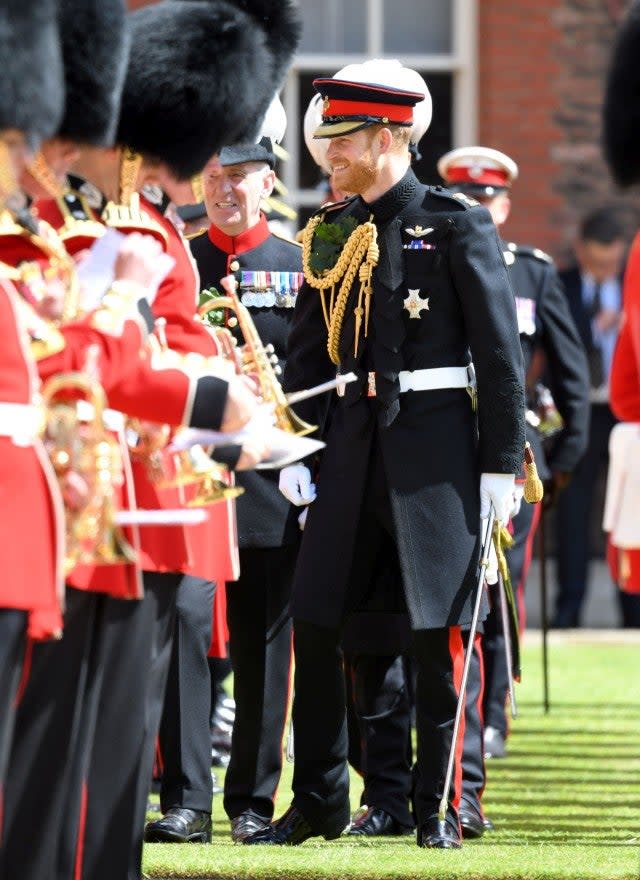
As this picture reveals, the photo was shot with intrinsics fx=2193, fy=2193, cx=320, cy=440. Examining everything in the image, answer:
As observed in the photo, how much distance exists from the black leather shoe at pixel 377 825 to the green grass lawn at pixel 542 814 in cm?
12

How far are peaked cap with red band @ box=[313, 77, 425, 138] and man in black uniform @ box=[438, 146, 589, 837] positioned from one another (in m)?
1.88

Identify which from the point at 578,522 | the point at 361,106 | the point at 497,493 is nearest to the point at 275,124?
the point at 361,106

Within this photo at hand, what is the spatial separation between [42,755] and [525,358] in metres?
3.70

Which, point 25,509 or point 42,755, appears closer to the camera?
point 25,509

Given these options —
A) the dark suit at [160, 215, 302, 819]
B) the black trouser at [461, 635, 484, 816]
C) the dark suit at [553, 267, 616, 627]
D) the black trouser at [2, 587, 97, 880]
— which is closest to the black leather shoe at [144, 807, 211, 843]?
the dark suit at [160, 215, 302, 819]

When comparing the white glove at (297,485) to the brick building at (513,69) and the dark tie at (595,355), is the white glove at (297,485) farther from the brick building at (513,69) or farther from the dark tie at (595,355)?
the brick building at (513,69)

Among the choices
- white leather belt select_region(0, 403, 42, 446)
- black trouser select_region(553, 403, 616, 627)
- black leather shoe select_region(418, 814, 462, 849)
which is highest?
white leather belt select_region(0, 403, 42, 446)

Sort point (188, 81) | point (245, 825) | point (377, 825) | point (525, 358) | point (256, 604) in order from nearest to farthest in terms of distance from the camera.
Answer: point (188, 81)
point (245, 825)
point (377, 825)
point (256, 604)
point (525, 358)

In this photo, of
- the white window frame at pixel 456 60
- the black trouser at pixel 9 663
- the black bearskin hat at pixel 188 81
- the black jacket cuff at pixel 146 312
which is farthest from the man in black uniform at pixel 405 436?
the white window frame at pixel 456 60

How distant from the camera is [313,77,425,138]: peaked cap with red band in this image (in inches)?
233

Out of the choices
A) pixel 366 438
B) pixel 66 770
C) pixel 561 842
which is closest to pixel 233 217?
pixel 366 438

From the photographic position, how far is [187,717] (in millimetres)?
6156

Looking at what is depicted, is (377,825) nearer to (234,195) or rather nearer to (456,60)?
(234,195)

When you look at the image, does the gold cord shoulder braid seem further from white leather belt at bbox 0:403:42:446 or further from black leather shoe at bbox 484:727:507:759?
black leather shoe at bbox 484:727:507:759
